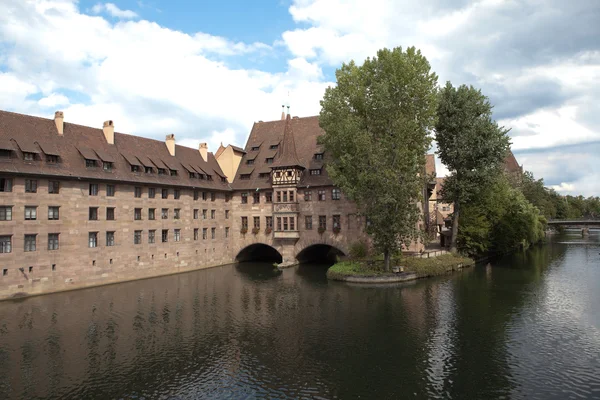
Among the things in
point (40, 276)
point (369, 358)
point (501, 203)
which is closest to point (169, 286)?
point (40, 276)

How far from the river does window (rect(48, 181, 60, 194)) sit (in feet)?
28.3

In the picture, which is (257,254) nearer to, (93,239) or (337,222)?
Result: (337,222)

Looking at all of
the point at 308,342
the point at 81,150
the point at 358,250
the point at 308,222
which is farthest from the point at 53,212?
the point at 358,250

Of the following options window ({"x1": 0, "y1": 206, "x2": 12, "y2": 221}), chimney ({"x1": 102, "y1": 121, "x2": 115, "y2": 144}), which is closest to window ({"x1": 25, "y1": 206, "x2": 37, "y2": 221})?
window ({"x1": 0, "y1": 206, "x2": 12, "y2": 221})

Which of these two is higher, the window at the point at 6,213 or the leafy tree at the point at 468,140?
the leafy tree at the point at 468,140

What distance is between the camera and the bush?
44.3 meters

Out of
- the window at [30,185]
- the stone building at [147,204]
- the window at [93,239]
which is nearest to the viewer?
the window at [30,185]

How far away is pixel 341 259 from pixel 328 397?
3159 centimetres

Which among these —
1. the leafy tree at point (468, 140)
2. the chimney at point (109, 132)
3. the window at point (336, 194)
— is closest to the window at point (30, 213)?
the chimney at point (109, 132)

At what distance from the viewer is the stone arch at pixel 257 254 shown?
182ft

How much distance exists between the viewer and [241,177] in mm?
55281

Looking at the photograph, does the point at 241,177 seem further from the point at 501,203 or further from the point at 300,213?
the point at 501,203

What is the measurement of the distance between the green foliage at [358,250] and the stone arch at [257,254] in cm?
1253

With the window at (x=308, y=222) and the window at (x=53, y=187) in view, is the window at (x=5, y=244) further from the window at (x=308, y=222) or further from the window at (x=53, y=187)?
the window at (x=308, y=222)
